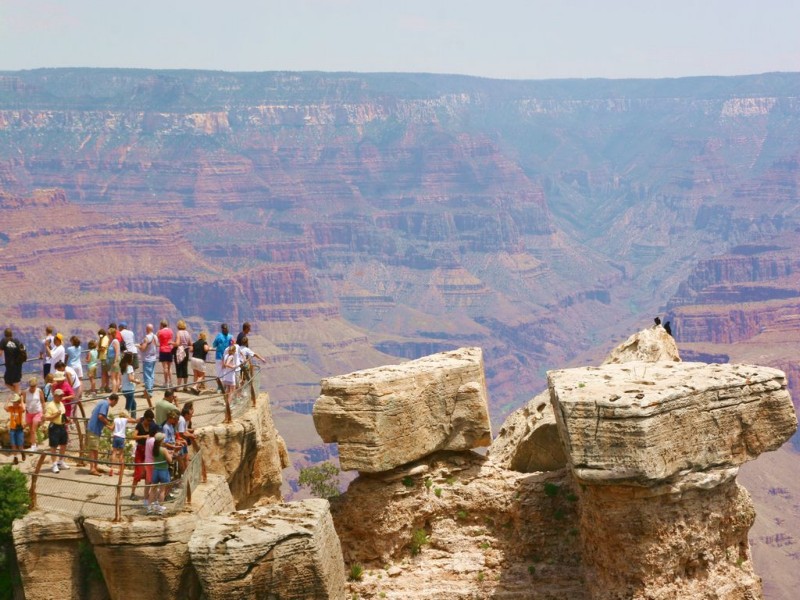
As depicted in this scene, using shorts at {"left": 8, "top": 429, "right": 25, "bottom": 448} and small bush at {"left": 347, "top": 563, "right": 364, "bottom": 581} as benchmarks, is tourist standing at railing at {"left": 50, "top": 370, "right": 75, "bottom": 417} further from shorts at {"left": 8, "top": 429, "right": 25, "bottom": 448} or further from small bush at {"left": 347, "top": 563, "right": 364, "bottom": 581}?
small bush at {"left": 347, "top": 563, "right": 364, "bottom": 581}

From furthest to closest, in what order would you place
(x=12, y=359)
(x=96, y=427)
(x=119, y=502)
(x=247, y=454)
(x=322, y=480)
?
(x=322, y=480) → (x=12, y=359) → (x=247, y=454) → (x=96, y=427) → (x=119, y=502)

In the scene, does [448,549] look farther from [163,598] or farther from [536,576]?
[163,598]

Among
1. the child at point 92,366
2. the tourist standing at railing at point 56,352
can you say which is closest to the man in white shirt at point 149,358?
the child at point 92,366

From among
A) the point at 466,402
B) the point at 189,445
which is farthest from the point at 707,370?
the point at 189,445

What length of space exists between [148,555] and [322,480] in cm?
1155

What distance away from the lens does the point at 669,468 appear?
27359 millimetres

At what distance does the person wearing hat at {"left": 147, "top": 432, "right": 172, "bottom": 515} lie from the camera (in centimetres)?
2755

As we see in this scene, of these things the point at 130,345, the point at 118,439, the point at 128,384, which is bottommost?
the point at 118,439

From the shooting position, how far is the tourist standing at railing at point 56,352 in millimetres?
35656

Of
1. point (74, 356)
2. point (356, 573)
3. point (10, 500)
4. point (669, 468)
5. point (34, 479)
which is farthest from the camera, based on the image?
point (74, 356)

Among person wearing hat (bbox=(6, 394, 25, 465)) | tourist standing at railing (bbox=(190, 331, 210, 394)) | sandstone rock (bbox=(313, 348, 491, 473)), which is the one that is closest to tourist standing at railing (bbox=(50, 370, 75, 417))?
person wearing hat (bbox=(6, 394, 25, 465))

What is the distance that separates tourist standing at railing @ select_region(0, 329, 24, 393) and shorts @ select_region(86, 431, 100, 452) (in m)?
5.01

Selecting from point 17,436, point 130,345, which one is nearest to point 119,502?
point 17,436

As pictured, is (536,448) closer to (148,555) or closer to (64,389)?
(148,555)
